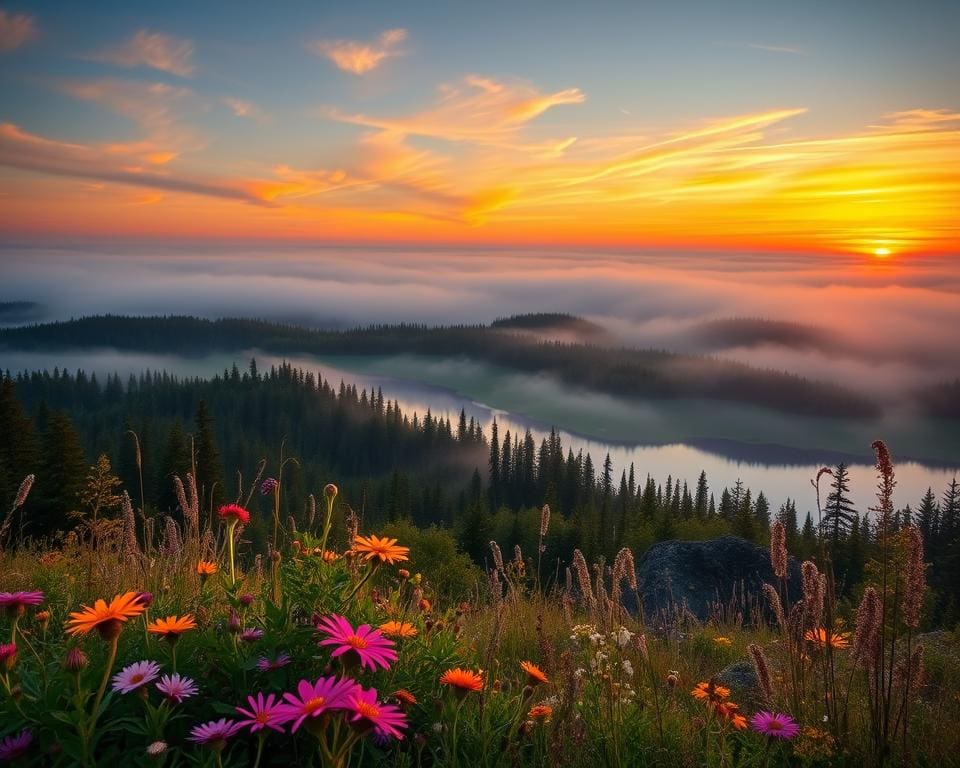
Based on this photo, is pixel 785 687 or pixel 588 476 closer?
pixel 785 687

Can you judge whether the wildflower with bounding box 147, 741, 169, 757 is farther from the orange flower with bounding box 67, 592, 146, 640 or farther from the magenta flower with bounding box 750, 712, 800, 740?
the magenta flower with bounding box 750, 712, 800, 740

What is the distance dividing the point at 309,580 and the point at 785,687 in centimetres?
289

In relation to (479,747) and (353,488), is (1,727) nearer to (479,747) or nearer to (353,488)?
(479,747)

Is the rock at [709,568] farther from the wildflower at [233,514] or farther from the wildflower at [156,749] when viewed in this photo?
the wildflower at [156,749]

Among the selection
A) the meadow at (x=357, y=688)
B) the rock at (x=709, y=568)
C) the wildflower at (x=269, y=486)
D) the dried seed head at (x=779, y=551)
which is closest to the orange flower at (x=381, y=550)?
the meadow at (x=357, y=688)

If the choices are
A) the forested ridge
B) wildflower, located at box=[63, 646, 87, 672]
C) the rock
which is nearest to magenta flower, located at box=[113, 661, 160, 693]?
wildflower, located at box=[63, 646, 87, 672]

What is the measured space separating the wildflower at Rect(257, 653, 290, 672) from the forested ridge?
1990mm

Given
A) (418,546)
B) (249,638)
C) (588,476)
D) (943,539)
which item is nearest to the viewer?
(249,638)

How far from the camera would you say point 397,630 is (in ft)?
10.6

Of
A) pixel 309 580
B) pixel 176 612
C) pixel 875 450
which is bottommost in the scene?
pixel 176 612

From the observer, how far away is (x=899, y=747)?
354 cm

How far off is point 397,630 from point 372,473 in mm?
159207

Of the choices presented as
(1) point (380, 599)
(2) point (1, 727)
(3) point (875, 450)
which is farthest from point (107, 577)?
(3) point (875, 450)

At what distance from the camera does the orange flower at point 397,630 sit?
3.10 m
